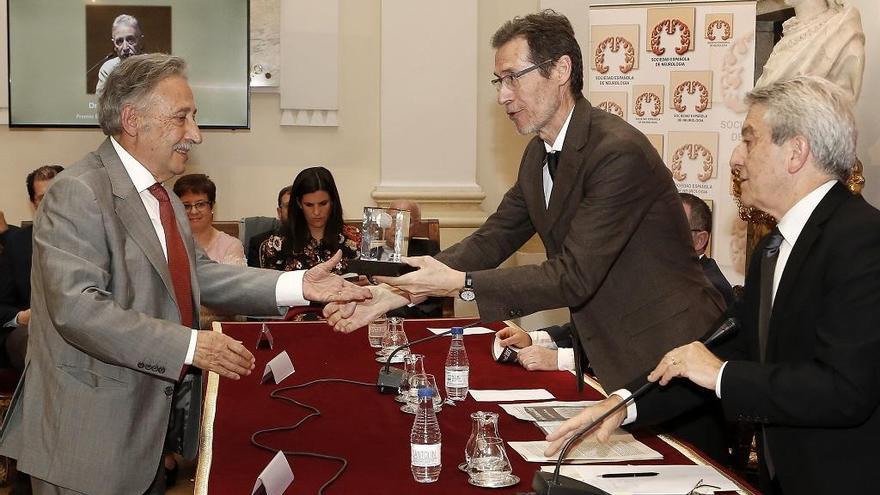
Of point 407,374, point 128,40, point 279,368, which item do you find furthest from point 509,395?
point 128,40

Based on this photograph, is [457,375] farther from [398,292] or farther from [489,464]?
[489,464]

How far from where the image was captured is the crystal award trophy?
326 centimetres

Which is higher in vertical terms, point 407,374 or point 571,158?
point 571,158

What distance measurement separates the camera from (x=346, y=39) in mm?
7918

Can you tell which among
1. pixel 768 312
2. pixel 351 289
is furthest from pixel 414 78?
pixel 768 312

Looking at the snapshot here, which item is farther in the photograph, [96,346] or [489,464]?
[96,346]

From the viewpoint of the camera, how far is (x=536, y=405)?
10.0 feet

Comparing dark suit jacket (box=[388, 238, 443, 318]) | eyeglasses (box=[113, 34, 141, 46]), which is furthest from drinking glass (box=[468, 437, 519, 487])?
eyeglasses (box=[113, 34, 141, 46])

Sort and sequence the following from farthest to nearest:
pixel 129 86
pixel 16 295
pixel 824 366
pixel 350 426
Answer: pixel 16 295
pixel 129 86
pixel 350 426
pixel 824 366

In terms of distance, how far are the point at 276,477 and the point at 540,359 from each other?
1583 millimetres

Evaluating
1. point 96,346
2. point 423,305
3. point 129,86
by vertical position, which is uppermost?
point 129,86

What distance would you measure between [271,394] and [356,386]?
0.28 meters

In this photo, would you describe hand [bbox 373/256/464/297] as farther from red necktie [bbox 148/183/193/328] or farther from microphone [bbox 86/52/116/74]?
microphone [bbox 86/52/116/74]

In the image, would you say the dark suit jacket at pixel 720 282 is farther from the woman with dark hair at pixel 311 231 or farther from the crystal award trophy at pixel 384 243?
the woman with dark hair at pixel 311 231
